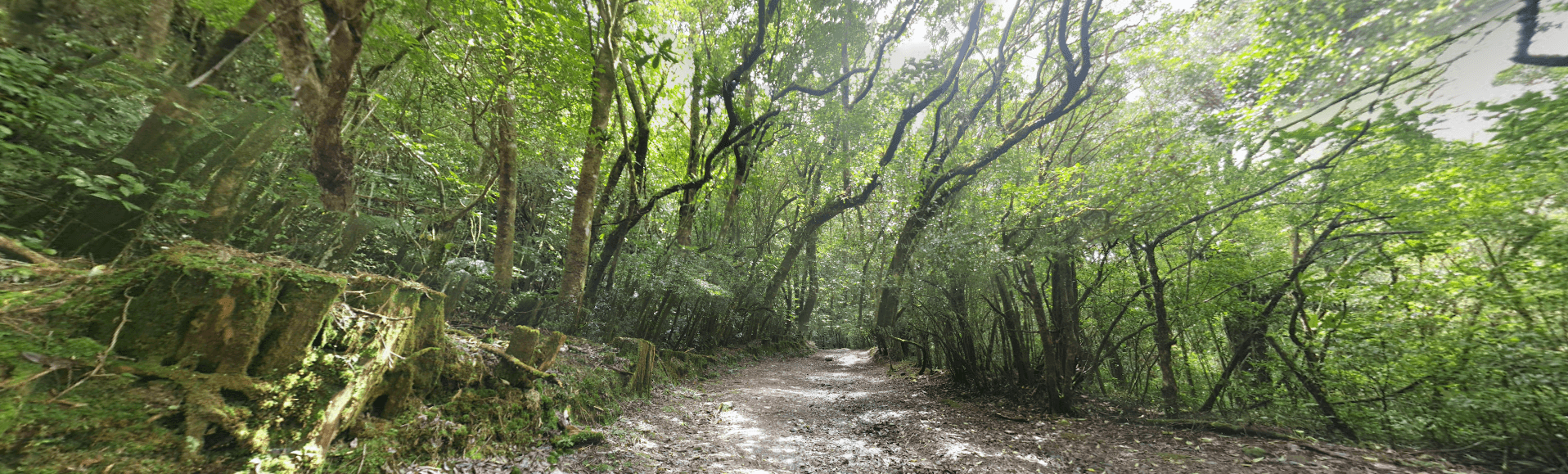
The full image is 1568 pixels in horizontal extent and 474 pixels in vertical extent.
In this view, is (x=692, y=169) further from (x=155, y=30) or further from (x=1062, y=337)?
(x=1062, y=337)

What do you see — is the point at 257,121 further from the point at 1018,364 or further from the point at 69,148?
the point at 1018,364

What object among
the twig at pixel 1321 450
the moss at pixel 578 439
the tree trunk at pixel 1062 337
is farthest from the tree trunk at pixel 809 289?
the twig at pixel 1321 450

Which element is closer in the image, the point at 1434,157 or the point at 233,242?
the point at 233,242

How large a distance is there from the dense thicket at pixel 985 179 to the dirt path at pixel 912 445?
930 mm

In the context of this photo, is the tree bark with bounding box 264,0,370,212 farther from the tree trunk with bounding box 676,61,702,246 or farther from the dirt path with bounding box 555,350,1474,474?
the tree trunk with bounding box 676,61,702,246

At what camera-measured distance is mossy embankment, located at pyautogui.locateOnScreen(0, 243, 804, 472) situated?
1663 mm

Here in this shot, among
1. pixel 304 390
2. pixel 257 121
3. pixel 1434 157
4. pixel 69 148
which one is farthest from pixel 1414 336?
pixel 69 148

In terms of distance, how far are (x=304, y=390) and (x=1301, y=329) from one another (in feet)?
30.6

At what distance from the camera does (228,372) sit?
2188mm

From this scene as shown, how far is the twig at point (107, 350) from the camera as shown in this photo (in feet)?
5.42

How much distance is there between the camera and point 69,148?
2682 mm

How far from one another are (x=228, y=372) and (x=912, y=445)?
17.2 feet

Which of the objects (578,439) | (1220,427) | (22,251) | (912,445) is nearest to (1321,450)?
(1220,427)

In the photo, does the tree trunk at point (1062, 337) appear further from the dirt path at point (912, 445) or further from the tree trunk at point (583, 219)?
the tree trunk at point (583, 219)
